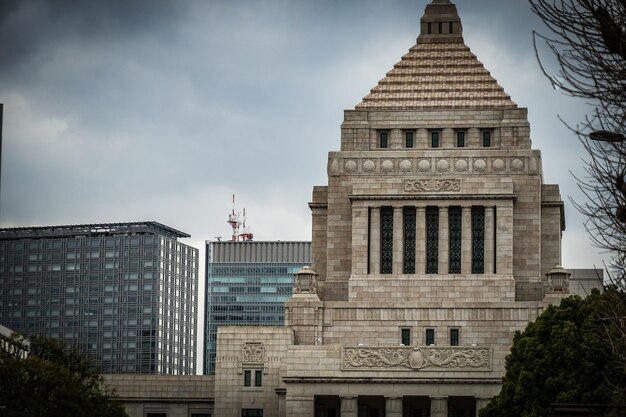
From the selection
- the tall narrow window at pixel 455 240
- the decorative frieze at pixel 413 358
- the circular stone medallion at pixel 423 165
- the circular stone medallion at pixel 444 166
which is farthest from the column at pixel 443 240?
the decorative frieze at pixel 413 358

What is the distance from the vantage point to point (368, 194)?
11475 centimetres

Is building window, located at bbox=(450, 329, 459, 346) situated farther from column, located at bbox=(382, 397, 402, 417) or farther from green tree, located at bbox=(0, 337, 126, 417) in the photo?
green tree, located at bbox=(0, 337, 126, 417)

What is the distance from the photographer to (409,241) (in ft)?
377

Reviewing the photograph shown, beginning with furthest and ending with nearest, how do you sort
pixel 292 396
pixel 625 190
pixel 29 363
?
pixel 292 396, pixel 29 363, pixel 625 190

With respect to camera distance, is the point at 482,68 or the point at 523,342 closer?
the point at 523,342

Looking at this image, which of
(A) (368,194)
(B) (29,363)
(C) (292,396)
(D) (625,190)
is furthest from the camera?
(A) (368,194)

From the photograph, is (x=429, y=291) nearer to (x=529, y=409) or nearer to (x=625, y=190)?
(x=529, y=409)

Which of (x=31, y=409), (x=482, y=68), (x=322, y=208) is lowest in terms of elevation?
(x=31, y=409)

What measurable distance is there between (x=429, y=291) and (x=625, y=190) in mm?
73762

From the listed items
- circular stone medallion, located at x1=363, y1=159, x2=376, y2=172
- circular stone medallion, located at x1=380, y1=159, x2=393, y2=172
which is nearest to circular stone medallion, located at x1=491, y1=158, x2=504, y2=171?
circular stone medallion, located at x1=380, y1=159, x2=393, y2=172

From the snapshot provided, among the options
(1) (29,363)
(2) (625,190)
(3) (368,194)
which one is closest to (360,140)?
(3) (368,194)

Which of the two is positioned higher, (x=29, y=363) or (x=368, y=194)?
(x=368, y=194)

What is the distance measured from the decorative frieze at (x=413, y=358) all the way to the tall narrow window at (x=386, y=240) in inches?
356

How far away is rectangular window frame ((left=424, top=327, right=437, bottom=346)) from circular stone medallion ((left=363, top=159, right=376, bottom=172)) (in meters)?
11.6
